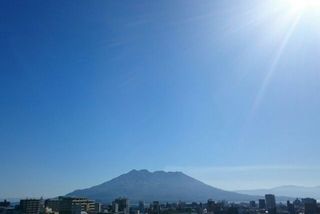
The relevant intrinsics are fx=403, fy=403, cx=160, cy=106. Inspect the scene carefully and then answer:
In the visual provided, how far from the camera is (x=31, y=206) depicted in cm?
11444

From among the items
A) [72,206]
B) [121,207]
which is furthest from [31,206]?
[121,207]

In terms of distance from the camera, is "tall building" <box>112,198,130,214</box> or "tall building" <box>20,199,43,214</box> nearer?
"tall building" <box>20,199,43,214</box>

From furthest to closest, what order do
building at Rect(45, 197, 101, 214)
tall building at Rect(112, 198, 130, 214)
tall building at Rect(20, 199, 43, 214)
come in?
tall building at Rect(112, 198, 130, 214), tall building at Rect(20, 199, 43, 214), building at Rect(45, 197, 101, 214)

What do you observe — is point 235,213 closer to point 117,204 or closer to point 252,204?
point 117,204

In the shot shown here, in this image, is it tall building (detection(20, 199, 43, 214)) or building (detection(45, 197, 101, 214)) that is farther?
tall building (detection(20, 199, 43, 214))

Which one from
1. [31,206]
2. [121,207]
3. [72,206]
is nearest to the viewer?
[72,206]

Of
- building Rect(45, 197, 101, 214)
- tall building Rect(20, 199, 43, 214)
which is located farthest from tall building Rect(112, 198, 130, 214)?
tall building Rect(20, 199, 43, 214)

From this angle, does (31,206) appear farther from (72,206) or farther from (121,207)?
(121,207)

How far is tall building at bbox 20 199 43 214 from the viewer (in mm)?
112500

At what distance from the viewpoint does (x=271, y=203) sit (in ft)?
534

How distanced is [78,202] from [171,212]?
2922 cm

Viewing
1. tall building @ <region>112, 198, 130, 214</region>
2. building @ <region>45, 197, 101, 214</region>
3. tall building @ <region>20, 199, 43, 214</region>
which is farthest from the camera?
tall building @ <region>112, 198, 130, 214</region>

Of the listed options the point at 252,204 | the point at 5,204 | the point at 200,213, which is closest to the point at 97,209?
the point at 200,213

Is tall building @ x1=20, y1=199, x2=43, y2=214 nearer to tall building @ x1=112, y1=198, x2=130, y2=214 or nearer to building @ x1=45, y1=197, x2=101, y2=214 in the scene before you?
building @ x1=45, y1=197, x2=101, y2=214
